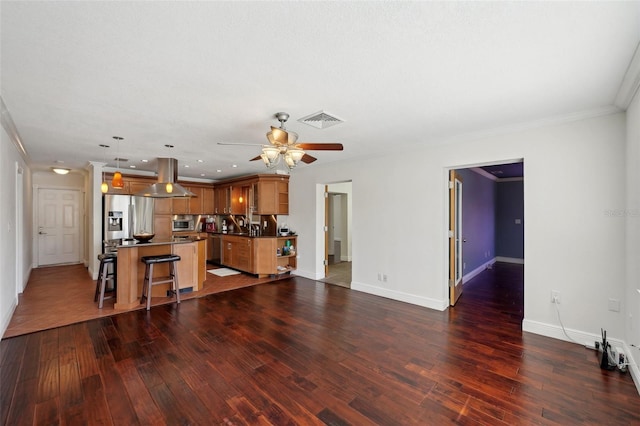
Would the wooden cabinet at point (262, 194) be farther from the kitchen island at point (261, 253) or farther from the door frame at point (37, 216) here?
the door frame at point (37, 216)

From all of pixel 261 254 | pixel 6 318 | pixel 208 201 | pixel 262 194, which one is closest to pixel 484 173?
pixel 262 194

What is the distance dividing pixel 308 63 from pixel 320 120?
1.07 meters

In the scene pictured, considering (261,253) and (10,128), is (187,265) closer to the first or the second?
(261,253)

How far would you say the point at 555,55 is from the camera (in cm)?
190

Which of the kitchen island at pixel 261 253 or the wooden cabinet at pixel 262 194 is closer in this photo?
the kitchen island at pixel 261 253

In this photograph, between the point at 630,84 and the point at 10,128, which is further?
the point at 10,128

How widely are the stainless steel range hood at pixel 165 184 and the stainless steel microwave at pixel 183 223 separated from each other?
8.63ft

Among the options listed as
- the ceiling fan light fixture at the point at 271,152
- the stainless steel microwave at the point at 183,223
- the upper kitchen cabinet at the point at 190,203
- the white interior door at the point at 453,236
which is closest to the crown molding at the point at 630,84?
the white interior door at the point at 453,236

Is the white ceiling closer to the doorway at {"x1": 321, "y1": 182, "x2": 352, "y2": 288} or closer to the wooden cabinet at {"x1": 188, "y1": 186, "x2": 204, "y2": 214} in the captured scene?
the wooden cabinet at {"x1": 188, "y1": 186, "x2": 204, "y2": 214}

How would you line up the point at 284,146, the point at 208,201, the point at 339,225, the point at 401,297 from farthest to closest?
the point at 339,225 < the point at 208,201 < the point at 401,297 < the point at 284,146

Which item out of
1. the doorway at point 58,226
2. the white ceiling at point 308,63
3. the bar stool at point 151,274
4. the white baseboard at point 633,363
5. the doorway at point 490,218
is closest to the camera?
the white ceiling at point 308,63

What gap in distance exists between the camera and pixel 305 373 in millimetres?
2475

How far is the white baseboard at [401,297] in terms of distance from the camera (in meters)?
4.13

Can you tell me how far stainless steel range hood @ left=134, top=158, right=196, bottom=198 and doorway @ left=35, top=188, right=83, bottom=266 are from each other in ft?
13.8
